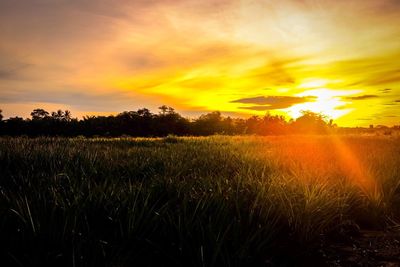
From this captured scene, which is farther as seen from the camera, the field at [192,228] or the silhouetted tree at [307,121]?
the silhouetted tree at [307,121]

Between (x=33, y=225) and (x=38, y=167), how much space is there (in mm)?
3306

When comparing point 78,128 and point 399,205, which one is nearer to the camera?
point 399,205

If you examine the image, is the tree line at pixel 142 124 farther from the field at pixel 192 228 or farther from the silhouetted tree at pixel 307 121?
the field at pixel 192 228

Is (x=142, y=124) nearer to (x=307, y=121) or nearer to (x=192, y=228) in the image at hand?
(x=307, y=121)

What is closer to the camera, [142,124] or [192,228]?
[192,228]

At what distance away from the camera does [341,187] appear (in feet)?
15.3

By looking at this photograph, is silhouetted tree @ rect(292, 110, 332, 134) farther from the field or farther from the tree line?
the field

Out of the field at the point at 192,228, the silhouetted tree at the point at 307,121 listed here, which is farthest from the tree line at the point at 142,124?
the field at the point at 192,228

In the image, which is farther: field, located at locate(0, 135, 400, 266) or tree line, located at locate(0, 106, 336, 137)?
tree line, located at locate(0, 106, 336, 137)

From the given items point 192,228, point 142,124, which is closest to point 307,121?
point 142,124

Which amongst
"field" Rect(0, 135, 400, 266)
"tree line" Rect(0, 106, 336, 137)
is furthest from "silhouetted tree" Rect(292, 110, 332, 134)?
"field" Rect(0, 135, 400, 266)

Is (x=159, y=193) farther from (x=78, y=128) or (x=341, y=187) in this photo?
(x=78, y=128)

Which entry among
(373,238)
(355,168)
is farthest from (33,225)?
(355,168)

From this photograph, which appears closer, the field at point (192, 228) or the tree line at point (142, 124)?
the field at point (192, 228)
